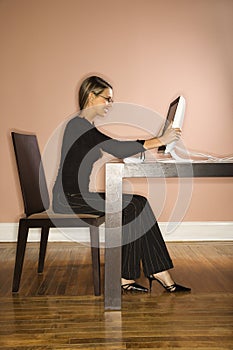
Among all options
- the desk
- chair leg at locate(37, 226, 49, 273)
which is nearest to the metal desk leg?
the desk

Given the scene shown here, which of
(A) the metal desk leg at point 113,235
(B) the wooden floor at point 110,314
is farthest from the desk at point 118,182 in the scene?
(B) the wooden floor at point 110,314

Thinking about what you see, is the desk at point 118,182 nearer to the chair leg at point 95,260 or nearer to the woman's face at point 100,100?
the chair leg at point 95,260

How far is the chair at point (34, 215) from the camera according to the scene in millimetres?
2662

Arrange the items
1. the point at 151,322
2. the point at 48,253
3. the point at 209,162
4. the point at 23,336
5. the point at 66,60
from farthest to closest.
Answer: the point at 66,60 → the point at 48,253 → the point at 209,162 → the point at 151,322 → the point at 23,336

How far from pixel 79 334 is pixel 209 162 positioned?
3.03 ft

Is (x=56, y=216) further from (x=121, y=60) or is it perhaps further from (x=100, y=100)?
(x=121, y=60)

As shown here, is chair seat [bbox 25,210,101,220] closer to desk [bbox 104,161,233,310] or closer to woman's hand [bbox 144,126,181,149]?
desk [bbox 104,161,233,310]

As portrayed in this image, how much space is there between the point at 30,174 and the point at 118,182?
0.80 m

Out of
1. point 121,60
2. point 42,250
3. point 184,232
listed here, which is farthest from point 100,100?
point 184,232

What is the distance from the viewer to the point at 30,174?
9.71 feet

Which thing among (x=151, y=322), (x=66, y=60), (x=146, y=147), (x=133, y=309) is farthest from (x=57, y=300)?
(x=66, y=60)

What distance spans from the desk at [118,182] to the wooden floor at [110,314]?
0.41 ft

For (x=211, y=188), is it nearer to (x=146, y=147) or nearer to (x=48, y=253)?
(x=48, y=253)

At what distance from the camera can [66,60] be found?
442 centimetres
